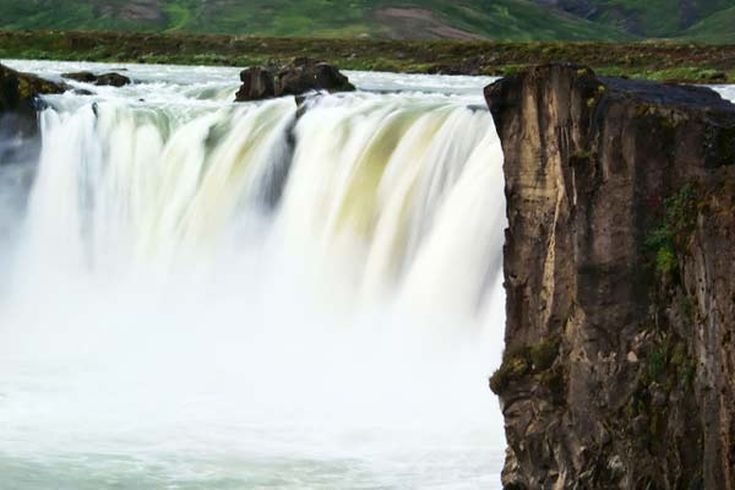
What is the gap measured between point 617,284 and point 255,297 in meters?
21.6

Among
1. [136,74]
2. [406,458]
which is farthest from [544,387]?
[136,74]

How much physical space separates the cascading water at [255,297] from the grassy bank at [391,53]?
37.6 meters

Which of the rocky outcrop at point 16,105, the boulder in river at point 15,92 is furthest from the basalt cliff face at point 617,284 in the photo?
the boulder in river at point 15,92

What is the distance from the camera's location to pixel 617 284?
20.1m

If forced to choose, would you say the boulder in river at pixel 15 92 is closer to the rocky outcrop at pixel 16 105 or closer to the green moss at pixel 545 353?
the rocky outcrop at pixel 16 105

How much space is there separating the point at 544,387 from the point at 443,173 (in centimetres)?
1620

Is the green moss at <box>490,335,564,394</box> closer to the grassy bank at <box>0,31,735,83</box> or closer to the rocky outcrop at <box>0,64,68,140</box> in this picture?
the rocky outcrop at <box>0,64,68,140</box>

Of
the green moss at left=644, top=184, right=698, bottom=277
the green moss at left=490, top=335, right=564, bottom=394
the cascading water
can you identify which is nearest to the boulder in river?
the cascading water

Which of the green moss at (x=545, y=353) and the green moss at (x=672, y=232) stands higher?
the green moss at (x=672, y=232)

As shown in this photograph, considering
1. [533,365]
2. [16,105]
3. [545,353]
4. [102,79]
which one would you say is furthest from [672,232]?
[102,79]

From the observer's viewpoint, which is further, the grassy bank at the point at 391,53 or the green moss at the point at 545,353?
the grassy bank at the point at 391,53

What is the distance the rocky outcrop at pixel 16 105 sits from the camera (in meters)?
46.5

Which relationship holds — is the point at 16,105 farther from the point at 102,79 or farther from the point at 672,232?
the point at 672,232

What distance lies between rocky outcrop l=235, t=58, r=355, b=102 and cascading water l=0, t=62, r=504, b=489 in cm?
227
